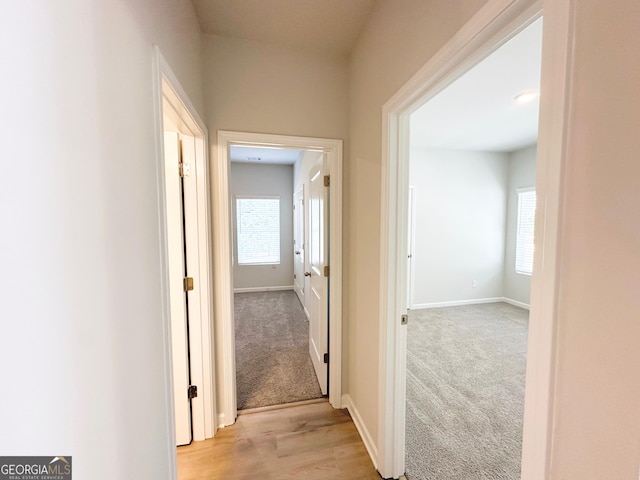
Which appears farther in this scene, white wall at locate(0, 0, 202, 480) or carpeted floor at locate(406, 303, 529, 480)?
carpeted floor at locate(406, 303, 529, 480)

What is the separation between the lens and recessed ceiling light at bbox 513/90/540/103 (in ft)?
7.99

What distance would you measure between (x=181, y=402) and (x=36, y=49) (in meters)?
1.90

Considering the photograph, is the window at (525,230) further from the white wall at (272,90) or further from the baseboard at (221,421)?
the baseboard at (221,421)

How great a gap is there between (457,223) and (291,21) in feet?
13.1

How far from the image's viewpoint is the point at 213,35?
5.74 ft

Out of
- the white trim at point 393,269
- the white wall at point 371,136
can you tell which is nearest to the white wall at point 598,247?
the white wall at point 371,136

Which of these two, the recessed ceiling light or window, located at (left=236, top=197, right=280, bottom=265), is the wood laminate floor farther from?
window, located at (left=236, top=197, right=280, bottom=265)

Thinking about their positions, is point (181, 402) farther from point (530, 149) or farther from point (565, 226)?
point (530, 149)

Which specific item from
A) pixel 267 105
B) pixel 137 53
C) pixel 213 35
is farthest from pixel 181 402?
pixel 213 35

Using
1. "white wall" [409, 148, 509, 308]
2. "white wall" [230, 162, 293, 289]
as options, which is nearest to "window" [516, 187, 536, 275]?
"white wall" [409, 148, 509, 308]

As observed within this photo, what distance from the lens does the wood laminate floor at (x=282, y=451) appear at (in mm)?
1523

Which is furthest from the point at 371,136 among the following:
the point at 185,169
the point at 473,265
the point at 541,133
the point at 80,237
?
the point at 473,265

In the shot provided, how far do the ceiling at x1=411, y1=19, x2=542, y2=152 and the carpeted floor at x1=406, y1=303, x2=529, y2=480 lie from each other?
7.93 ft

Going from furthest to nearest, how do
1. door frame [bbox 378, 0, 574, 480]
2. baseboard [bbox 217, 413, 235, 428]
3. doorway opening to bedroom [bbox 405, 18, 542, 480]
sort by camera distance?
1. baseboard [bbox 217, 413, 235, 428]
2. doorway opening to bedroom [bbox 405, 18, 542, 480]
3. door frame [bbox 378, 0, 574, 480]
